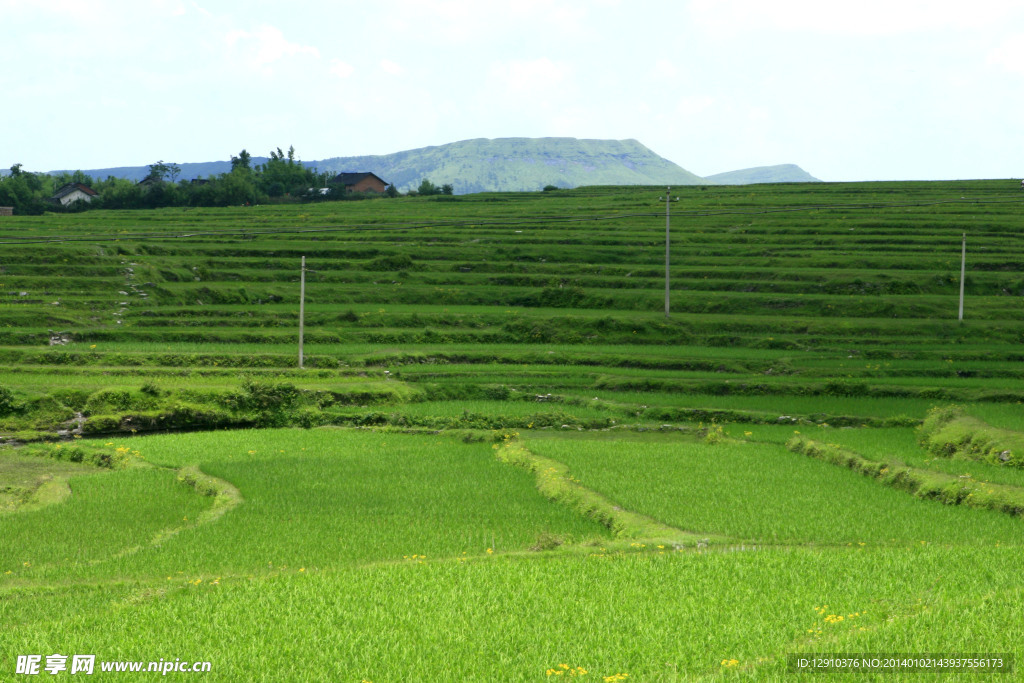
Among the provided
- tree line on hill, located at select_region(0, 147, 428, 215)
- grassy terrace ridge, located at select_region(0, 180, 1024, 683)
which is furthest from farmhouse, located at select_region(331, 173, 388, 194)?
grassy terrace ridge, located at select_region(0, 180, 1024, 683)

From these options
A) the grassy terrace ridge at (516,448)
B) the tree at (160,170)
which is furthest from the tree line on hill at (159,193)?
the grassy terrace ridge at (516,448)

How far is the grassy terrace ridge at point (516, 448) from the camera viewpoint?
10125 millimetres

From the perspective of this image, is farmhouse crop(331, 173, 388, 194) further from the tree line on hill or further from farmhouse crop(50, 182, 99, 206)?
farmhouse crop(50, 182, 99, 206)

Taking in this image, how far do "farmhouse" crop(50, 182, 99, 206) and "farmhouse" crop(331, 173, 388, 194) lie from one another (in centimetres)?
3407

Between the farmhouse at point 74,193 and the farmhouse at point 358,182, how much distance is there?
34.1 metres

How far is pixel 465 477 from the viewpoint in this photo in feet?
69.8

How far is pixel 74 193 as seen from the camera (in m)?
113

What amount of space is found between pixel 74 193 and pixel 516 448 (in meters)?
110

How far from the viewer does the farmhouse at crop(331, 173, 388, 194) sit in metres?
125

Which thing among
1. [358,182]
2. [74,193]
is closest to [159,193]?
[74,193]

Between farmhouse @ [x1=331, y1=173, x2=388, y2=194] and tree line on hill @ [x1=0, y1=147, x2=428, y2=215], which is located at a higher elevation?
farmhouse @ [x1=331, y1=173, x2=388, y2=194]

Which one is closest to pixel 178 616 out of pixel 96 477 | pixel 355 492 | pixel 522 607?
pixel 522 607

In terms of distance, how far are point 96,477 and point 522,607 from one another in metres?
15.0

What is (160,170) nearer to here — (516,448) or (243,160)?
(243,160)
